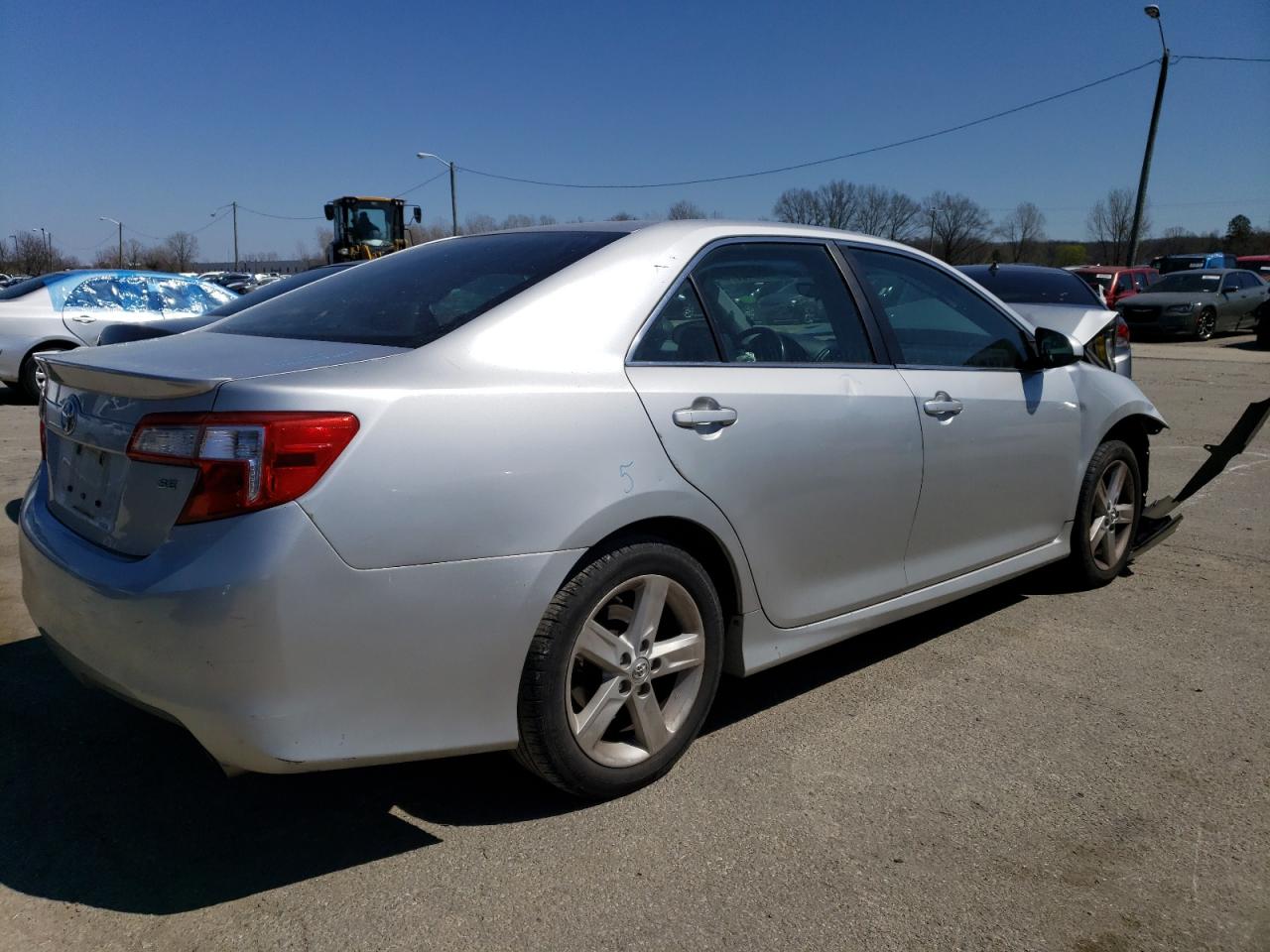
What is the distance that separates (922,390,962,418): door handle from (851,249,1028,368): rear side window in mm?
151

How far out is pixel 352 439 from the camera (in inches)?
88.4

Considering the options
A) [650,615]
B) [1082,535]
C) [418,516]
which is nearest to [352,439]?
[418,516]

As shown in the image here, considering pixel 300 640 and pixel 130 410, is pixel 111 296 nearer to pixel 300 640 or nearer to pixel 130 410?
pixel 130 410

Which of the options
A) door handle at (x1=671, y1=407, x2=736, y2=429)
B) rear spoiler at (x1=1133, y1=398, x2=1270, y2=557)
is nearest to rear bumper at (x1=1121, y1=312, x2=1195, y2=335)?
rear spoiler at (x1=1133, y1=398, x2=1270, y2=557)

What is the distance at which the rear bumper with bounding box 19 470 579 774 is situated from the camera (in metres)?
2.17

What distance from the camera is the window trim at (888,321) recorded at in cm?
364

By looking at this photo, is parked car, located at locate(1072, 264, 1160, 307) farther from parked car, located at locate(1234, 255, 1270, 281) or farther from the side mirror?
the side mirror

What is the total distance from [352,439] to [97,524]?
0.76 m

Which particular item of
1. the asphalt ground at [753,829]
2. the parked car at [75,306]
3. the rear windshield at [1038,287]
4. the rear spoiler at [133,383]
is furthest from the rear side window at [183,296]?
the rear spoiler at [133,383]

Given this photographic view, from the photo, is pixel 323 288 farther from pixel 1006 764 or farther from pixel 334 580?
pixel 1006 764

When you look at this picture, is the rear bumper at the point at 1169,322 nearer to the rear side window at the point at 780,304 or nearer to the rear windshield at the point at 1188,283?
the rear windshield at the point at 1188,283

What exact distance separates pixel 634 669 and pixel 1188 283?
2491 cm

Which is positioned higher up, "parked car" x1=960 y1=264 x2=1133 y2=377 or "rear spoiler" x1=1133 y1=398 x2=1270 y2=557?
"parked car" x1=960 y1=264 x2=1133 y2=377

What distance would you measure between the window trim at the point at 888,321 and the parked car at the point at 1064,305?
245 centimetres
